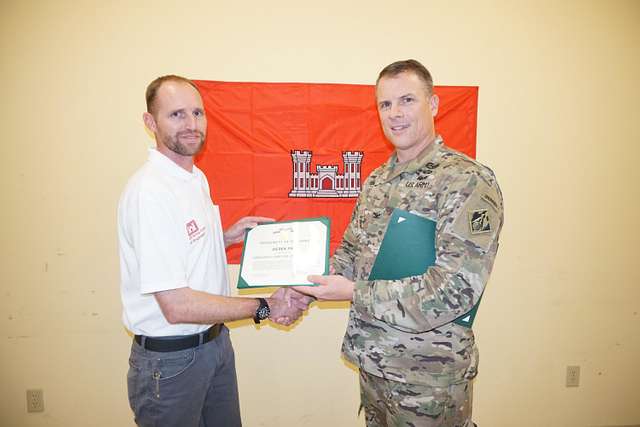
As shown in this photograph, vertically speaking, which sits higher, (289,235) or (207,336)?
(289,235)

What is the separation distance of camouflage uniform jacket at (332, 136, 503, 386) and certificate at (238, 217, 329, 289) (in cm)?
19

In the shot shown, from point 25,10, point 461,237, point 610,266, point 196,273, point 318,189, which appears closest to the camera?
point 461,237

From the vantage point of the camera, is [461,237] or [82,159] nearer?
[461,237]

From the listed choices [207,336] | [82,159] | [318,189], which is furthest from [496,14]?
[82,159]

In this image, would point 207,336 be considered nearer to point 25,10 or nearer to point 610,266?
point 25,10

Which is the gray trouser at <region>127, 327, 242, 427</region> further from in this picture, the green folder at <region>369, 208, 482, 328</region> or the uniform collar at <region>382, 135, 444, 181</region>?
the uniform collar at <region>382, 135, 444, 181</region>

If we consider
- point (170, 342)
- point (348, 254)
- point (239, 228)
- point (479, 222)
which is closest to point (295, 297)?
point (348, 254)

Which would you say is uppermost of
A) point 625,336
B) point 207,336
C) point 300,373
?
point 207,336

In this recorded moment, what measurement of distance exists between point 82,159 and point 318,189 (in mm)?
1471

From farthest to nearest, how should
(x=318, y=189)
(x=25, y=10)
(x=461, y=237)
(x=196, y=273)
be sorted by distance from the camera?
(x=318, y=189) < (x=25, y=10) < (x=196, y=273) < (x=461, y=237)

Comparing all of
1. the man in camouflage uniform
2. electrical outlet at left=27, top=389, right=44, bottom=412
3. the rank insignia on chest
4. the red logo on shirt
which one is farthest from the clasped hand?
electrical outlet at left=27, top=389, right=44, bottom=412

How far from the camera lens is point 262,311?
1.63 metres

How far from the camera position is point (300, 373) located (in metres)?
2.45

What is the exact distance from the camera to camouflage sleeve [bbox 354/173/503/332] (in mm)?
1194
